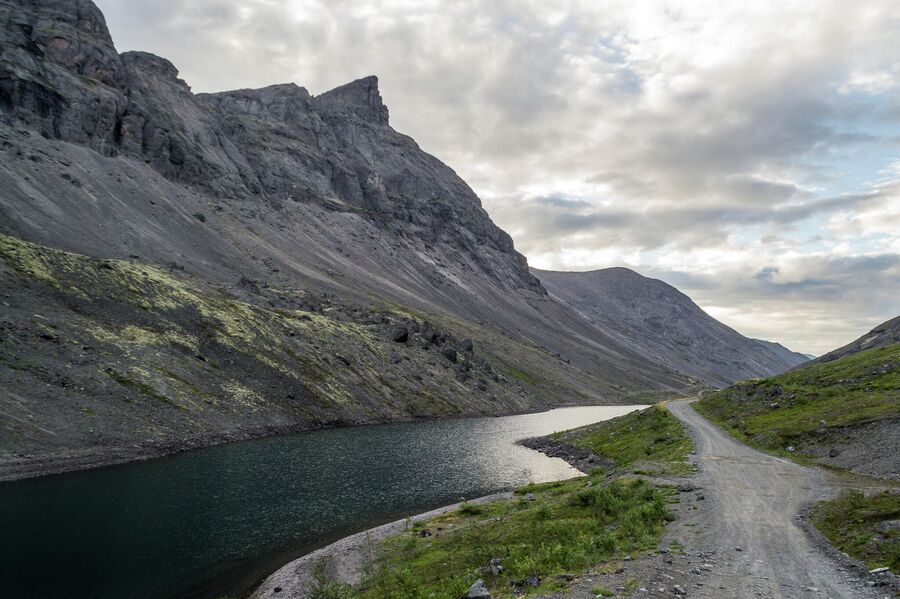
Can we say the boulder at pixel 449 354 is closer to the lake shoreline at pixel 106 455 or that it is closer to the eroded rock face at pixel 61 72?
the lake shoreline at pixel 106 455

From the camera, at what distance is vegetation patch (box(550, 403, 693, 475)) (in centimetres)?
4844

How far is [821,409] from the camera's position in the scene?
52.2m

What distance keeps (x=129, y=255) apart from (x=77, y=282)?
41.6 metres

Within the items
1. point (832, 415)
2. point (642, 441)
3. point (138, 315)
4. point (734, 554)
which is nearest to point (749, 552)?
point (734, 554)

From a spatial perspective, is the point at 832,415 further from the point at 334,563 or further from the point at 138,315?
the point at 138,315

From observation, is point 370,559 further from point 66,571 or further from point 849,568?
point 849,568

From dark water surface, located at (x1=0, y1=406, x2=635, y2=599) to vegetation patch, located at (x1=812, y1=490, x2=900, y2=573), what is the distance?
31357mm

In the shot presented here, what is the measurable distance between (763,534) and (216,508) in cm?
4273

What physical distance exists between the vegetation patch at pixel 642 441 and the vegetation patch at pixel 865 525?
1541 centimetres

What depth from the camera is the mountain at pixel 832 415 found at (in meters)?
40.1

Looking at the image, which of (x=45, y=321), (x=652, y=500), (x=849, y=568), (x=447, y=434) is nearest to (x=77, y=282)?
(x=45, y=321)

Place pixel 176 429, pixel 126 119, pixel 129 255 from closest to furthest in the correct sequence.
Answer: pixel 176 429 < pixel 129 255 < pixel 126 119

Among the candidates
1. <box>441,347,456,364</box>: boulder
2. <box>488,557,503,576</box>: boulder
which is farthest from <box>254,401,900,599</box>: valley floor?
<box>441,347,456,364</box>: boulder

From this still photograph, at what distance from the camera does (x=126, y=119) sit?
18688cm
